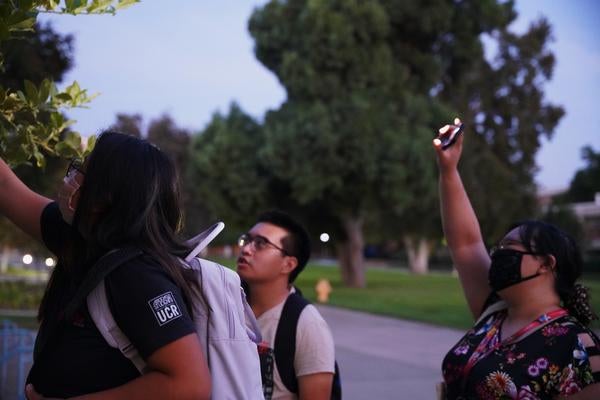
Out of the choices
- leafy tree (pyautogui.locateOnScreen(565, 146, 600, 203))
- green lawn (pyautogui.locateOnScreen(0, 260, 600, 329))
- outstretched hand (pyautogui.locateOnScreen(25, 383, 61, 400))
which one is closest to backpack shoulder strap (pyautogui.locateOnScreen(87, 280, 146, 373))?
outstretched hand (pyautogui.locateOnScreen(25, 383, 61, 400))

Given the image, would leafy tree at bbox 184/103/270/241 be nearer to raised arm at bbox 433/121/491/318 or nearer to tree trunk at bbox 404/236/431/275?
raised arm at bbox 433/121/491/318

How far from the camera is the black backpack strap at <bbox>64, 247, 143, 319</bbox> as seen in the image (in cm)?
183

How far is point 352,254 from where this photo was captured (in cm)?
3077

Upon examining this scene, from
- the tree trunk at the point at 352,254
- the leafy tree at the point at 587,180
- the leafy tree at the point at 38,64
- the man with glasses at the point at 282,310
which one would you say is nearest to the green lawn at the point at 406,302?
the tree trunk at the point at 352,254

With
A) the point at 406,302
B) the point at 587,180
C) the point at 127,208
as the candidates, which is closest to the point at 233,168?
the point at 406,302

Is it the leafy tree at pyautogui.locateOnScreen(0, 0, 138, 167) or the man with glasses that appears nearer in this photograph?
the leafy tree at pyautogui.locateOnScreen(0, 0, 138, 167)

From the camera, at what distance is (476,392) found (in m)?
3.04

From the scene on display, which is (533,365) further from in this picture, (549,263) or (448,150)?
(448,150)

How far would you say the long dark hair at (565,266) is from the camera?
10.6 ft

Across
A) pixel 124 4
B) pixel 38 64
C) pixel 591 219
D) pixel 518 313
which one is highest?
pixel 38 64

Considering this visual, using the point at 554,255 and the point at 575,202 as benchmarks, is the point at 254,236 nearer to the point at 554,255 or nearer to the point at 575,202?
the point at 554,255

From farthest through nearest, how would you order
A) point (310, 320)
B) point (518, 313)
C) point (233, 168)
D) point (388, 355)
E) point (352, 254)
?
point (352, 254), point (233, 168), point (388, 355), point (310, 320), point (518, 313)

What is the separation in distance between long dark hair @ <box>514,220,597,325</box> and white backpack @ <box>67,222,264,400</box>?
1717 mm

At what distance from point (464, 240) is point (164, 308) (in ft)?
6.73
